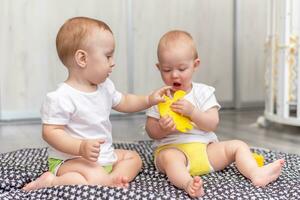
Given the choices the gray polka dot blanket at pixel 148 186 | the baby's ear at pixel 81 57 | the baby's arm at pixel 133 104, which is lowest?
the gray polka dot blanket at pixel 148 186

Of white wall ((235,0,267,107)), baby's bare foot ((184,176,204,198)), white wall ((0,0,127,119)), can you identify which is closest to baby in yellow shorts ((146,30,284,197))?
baby's bare foot ((184,176,204,198))

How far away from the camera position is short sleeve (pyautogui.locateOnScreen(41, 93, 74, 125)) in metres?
1.09

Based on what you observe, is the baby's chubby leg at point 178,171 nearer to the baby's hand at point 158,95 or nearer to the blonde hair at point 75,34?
the baby's hand at point 158,95

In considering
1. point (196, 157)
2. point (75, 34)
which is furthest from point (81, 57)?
point (196, 157)

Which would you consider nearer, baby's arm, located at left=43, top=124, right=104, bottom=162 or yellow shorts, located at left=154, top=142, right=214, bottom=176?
baby's arm, located at left=43, top=124, right=104, bottom=162

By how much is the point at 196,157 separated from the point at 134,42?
1.67m

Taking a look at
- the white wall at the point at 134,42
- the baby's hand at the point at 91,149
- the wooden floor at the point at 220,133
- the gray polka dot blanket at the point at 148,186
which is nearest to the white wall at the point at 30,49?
the white wall at the point at 134,42

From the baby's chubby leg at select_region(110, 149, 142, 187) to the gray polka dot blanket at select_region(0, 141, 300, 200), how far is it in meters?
0.02

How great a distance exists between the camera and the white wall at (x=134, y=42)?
257 centimetres

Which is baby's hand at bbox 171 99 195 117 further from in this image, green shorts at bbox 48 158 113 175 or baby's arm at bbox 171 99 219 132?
green shorts at bbox 48 158 113 175

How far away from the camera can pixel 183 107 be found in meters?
1.17

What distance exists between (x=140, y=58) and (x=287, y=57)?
97 cm

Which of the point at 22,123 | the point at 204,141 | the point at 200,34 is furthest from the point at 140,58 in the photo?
the point at 204,141

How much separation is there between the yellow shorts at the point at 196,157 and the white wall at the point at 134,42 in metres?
1.56
